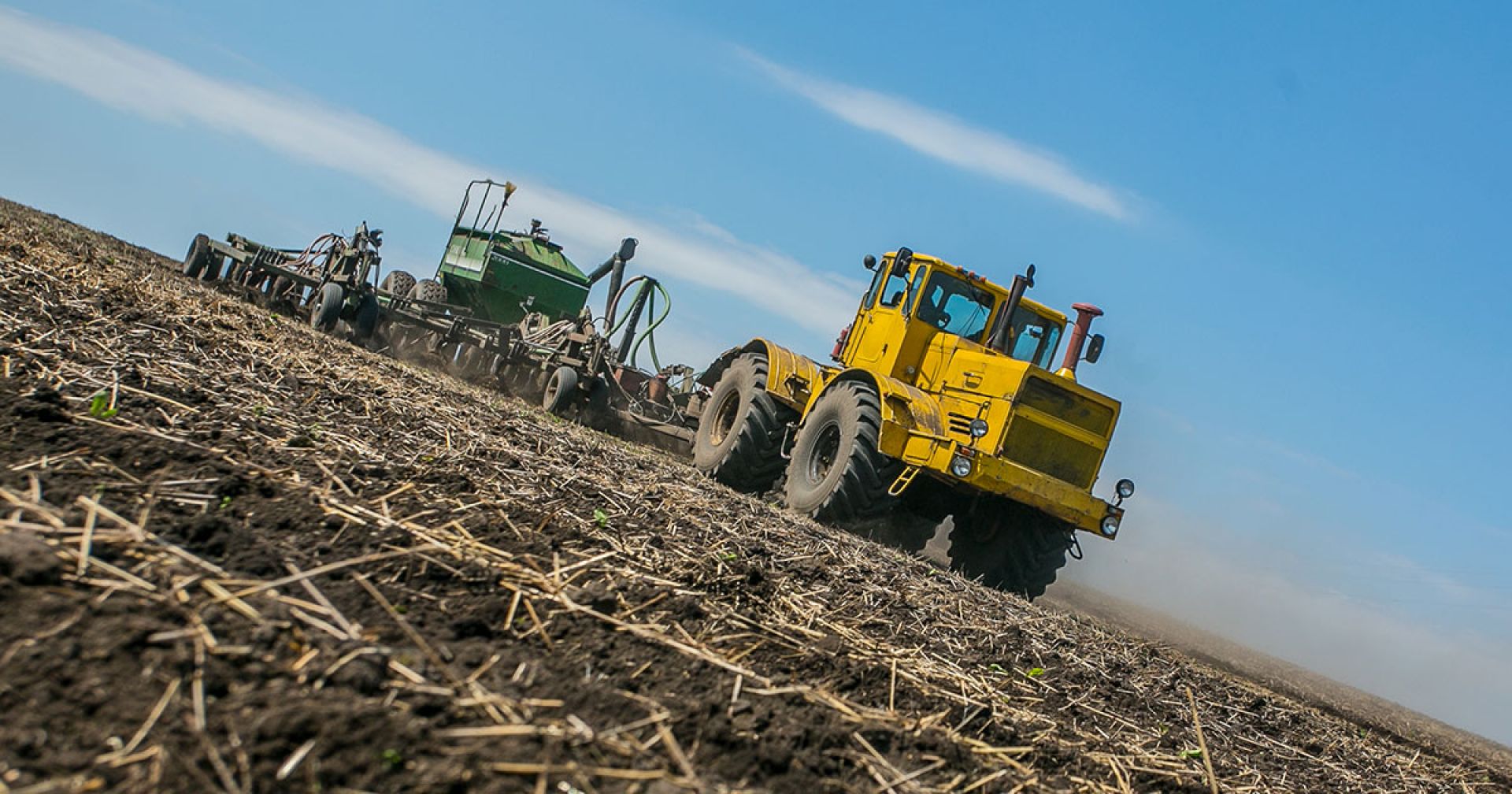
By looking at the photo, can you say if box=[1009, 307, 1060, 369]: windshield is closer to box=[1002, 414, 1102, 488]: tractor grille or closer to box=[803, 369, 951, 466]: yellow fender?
box=[1002, 414, 1102, 488]: tractor grille

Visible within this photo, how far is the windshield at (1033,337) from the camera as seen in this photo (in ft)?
36.9

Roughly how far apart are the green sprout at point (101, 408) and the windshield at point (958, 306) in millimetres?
7350

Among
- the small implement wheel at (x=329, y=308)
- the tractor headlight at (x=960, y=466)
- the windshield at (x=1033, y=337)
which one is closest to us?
the tractor headlight at (x=960, y=466)

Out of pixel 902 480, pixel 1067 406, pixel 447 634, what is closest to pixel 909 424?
pixel 902 480

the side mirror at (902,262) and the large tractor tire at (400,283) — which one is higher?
the side mirror at (902,262)

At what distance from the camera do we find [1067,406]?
1016 centimetres

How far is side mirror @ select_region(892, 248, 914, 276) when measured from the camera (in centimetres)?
1089

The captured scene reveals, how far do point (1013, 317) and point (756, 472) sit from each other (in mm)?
2800

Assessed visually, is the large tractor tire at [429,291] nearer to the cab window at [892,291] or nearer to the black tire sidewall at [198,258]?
the black tire sidewall at [198,258]

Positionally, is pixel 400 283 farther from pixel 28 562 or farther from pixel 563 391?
pixel 28 562

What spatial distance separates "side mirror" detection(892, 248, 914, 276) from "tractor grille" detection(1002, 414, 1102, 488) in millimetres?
1883

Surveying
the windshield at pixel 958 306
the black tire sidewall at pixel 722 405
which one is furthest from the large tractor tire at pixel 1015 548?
the black tire sidewall at pixel 722 405

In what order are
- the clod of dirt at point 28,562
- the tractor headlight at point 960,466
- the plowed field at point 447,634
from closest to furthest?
the plowed field at point 447,634 → the clod of dirt at point 28,562 → the tractor headlight at point 960,466

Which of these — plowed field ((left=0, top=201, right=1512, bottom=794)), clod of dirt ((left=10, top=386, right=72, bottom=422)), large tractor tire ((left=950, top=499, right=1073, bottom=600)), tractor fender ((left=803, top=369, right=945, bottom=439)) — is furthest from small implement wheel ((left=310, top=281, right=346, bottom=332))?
clod of dirt ((left=10, top=386, right=72, bottom=422))
